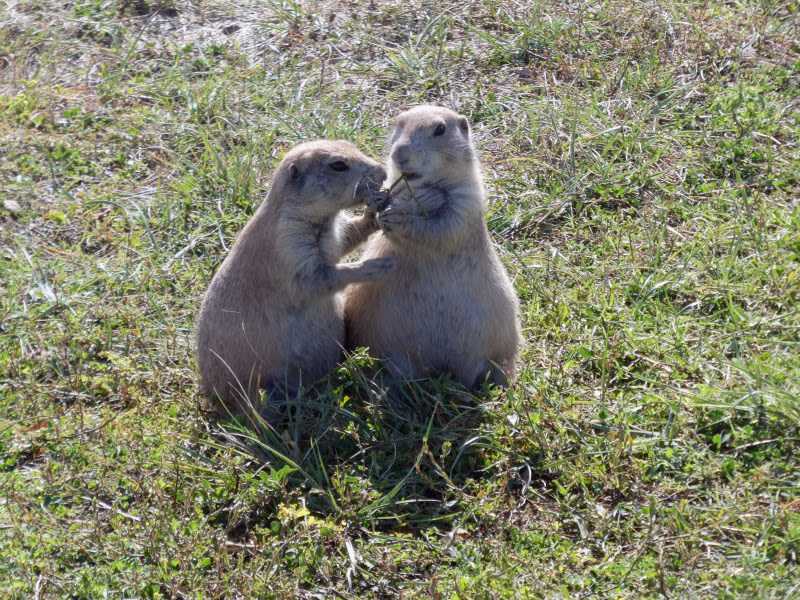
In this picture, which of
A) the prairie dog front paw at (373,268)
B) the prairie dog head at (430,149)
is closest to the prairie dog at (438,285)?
the prairie dog head at (430,149)

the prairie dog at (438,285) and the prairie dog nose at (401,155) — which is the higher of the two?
the prairie dog nose at (401,155)

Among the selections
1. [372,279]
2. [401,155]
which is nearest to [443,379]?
[372,279]

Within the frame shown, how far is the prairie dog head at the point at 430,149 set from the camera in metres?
5.39

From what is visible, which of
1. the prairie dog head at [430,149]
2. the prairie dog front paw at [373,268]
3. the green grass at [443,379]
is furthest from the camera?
the prairie dog head at [430,149]

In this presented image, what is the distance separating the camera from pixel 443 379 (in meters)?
5.43

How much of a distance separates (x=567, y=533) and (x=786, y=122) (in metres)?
4.27

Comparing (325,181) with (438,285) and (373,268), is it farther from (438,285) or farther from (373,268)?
(438,285)

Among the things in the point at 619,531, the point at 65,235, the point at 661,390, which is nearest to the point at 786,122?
the point at 661,390

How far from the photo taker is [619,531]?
439cm

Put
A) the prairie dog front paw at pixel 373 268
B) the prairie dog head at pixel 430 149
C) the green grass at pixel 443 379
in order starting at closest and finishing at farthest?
the green grass at pixel 443 379, the prairie dog front paw at pixel 373 268, the prairie dog head at pixel 430 149

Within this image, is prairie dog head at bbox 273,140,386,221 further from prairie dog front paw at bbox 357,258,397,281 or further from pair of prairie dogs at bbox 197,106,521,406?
prairie dog front paw at bbox 357,258,397,281

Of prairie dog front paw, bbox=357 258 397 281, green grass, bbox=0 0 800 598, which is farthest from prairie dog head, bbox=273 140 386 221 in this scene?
green grass, bbox=0 0 800 598

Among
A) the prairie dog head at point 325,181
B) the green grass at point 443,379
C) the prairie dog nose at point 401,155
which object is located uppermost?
the prairie dog nose at point 401,155

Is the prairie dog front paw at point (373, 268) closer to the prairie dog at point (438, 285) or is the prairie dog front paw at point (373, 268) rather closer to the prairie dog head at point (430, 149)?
the prairie dog at point (438, 285)
